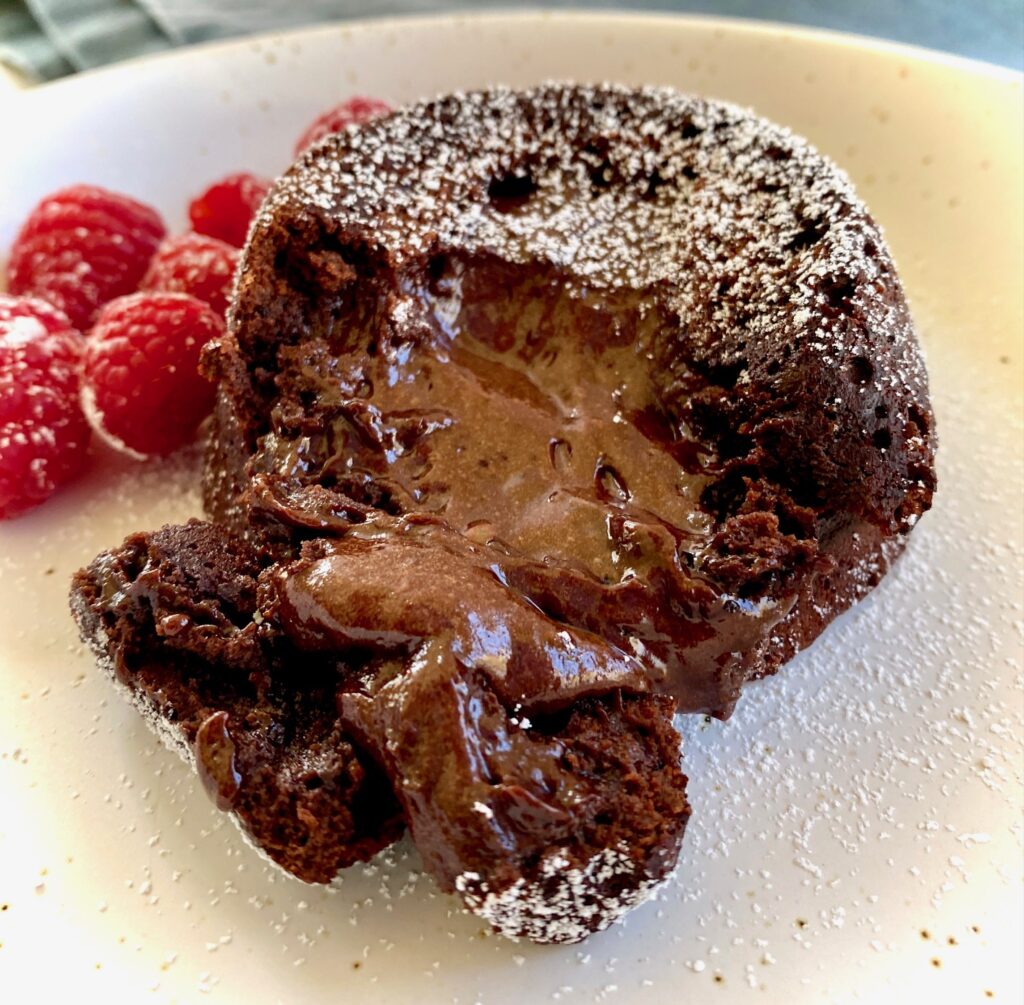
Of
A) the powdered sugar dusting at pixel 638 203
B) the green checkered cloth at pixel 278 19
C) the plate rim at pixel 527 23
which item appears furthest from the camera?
the green checkered cloth at pixel 278 19

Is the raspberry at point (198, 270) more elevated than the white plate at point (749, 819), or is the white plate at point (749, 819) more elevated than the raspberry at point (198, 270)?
the raspberry at point (198, 270)

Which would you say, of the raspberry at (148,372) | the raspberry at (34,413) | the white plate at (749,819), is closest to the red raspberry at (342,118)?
the raspberry at (148,372)

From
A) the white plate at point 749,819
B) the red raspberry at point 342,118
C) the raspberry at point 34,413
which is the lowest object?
the white plate at point 749,819

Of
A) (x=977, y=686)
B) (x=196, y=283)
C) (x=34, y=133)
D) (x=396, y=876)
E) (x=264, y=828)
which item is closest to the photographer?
(x=264, y=828)

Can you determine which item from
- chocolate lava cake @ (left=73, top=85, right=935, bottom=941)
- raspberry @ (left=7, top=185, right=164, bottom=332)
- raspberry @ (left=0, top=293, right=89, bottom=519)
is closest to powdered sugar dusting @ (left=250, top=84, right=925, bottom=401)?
chocolate lava cake @ (left=73, top=85, right=935, bottom=941)

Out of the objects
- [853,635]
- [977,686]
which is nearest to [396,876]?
[853,635]

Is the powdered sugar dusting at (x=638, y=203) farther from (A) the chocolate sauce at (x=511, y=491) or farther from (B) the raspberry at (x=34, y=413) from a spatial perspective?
(B) the raspberry at (x=34, y=413)

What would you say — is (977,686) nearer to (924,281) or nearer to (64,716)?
(924,281)

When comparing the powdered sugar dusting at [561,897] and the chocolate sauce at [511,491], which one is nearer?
the powdered sugar dusting at [561,897]
